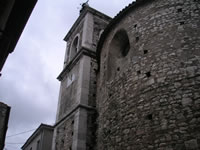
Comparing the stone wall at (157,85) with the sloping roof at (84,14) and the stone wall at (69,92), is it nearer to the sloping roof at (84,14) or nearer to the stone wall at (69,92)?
the stone wall at (69,92)

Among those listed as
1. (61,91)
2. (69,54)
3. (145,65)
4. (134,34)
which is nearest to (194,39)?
(145,65)

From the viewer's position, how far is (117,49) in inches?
346

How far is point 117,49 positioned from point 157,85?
10.5 ft

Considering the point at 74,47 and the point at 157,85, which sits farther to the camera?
the point at 74,47

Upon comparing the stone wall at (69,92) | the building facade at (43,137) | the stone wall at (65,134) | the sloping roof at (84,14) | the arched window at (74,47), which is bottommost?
the stone wall at (65,134)

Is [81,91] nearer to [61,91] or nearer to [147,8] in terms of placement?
[61,91]

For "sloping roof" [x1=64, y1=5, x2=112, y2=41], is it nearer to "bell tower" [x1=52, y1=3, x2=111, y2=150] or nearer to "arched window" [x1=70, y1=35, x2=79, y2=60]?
"bell tower" [x1=52, y1=3, x2=111, y2=150]

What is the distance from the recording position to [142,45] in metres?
6.96

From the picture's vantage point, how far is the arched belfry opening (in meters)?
8.27

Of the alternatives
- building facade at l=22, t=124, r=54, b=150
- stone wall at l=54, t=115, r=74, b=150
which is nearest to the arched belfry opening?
stone wall at l=54, t=115, r=74, b=150

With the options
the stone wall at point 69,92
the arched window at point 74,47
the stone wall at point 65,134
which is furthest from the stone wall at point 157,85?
the arched window at point 74,47

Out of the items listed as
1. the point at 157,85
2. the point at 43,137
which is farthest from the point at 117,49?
the point at 43,137

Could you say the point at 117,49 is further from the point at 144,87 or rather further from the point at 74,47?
the point at 74,47

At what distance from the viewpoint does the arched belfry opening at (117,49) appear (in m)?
8.27
